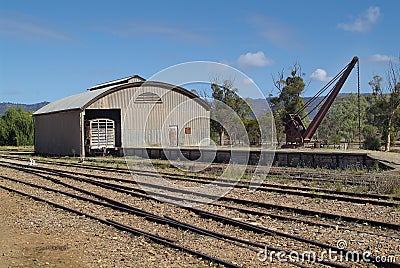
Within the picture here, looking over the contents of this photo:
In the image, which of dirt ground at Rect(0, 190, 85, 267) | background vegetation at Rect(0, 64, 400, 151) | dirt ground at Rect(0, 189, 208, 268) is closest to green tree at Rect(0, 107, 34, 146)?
background vegetation at Rect(0, 64, 400, 151)

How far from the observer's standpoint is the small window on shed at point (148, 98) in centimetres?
3844

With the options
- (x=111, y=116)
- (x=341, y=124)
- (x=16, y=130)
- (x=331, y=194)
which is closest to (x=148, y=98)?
(x=111, y=116)

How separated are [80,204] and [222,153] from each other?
47.0ft

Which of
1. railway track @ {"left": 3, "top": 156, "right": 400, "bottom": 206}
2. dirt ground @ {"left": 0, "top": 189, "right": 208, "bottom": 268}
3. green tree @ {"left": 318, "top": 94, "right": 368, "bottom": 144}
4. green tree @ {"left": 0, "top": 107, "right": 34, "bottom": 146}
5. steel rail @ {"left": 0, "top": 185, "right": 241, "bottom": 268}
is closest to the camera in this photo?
steel rail @ {"left": 0, "top": 185, "right": 241, "bottom": 268}

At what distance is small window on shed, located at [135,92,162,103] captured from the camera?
38.4m

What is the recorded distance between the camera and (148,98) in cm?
3928

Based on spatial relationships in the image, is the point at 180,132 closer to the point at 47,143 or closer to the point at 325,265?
the point at 47,143

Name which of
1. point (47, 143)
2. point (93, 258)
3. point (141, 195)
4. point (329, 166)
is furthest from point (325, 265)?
point (47, 143)

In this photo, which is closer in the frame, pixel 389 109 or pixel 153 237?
pixel 153 237

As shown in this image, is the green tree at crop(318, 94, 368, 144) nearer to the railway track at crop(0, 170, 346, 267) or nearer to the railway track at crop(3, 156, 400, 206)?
the railway track at crop(3, 156, 400, 206)

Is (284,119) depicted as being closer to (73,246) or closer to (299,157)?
(299,157)

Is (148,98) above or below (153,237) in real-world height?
above

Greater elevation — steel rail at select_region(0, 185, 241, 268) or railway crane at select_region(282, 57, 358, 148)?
railway crane at select_region(282, 57, 358, 148)

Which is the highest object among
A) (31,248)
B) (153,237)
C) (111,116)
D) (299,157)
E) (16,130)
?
(111,116)
